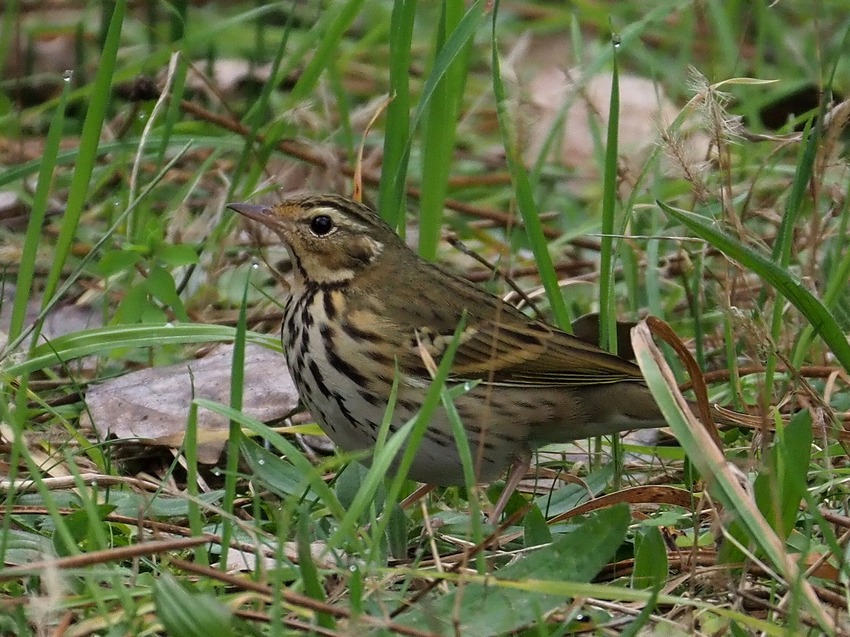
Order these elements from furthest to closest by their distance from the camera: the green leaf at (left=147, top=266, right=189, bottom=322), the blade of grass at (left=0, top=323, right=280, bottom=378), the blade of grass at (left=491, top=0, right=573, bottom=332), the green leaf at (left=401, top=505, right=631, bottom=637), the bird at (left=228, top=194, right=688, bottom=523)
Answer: the green leaf at (left=147, top=266, right=189, bottom=322) < the blade of grass at (left=491, top=0, right=573, bottom=332) < the blade of grass at (left=0, top=323, right=280, bottom=378) < the bird at (left=228, top=194, right=688, bottom=523) < the green leaf at (left=401, top=505, right=631, bottom=637)

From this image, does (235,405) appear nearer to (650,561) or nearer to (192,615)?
(192,615)

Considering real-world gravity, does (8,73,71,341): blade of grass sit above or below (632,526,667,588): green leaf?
above

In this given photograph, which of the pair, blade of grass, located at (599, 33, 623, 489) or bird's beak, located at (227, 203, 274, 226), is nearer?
blade of grass, located at (599, 33, 623, 489)

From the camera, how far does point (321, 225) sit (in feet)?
14.6

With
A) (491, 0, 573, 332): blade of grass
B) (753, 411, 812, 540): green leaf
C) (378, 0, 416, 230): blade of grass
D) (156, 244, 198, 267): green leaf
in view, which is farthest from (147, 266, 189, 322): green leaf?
(753, 411, 812, 540): green leaf

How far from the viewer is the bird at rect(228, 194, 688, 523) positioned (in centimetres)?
394

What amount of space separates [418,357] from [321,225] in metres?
0.63

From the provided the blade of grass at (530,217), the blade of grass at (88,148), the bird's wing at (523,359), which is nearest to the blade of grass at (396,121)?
the blade of grass at (530,217)

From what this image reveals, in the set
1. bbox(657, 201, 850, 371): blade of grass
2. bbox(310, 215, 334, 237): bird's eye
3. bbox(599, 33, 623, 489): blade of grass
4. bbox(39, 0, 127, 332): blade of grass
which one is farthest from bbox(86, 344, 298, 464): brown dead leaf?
bbox(657, 201, 850, 371): blade of grass

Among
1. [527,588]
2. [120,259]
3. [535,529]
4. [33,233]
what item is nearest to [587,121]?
[120,259]

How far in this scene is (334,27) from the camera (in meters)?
5.08

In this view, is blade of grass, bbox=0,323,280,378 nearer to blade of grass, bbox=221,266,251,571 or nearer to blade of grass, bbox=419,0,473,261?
blade of grass, bbox=221,266,251,571

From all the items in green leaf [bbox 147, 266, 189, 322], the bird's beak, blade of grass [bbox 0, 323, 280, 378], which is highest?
the bird's beak

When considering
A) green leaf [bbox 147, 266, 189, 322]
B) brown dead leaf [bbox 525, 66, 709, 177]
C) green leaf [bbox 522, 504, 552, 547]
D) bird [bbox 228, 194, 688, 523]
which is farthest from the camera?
brown dead leaf [bbox 525, 66, 709, 177]
